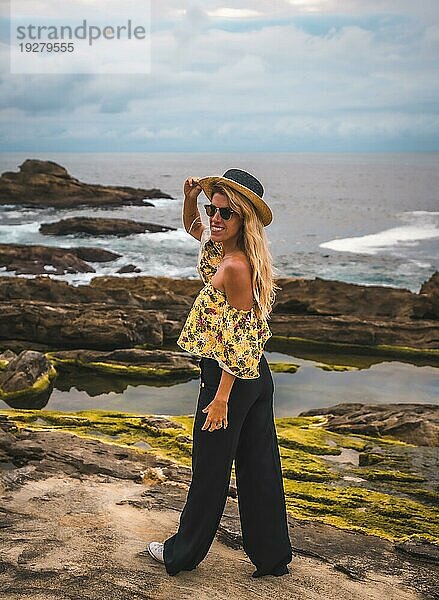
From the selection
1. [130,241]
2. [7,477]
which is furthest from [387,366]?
[130,241]

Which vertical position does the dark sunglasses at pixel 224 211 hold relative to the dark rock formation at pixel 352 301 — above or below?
above

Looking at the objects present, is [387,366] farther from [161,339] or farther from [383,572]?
[383,572]

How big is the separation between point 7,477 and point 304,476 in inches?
90.7

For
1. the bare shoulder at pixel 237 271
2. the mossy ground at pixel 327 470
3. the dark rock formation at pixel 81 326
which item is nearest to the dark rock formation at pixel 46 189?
the dark rock formation at pixel 81 326

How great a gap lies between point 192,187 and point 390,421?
15.4 ft

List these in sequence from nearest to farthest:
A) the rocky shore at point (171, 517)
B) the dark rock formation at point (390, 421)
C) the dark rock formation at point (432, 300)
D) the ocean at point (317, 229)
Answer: the rocky shore at point (171, 517)
the dark rock formation at point (390, 421)
the dark rock formation at point (432, 300)
the ocean at point (317, 229)

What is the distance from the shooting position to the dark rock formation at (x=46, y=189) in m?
30.1

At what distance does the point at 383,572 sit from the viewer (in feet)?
14.3

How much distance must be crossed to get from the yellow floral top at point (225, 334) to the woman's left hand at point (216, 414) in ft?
0.47

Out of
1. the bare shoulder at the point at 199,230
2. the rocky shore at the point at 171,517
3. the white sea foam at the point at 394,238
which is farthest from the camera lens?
the white sea foam at the point at 394,238

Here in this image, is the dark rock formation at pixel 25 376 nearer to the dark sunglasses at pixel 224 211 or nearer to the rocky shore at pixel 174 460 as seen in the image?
the rocky shore at pixel 174 460

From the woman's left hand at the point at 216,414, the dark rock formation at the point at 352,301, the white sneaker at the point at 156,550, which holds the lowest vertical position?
the white sneaker at the point at 156,550

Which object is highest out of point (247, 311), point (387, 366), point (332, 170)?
point (332, 170)

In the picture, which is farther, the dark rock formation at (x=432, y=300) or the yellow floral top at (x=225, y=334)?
the dark rock formation at (x=432, y=300)
